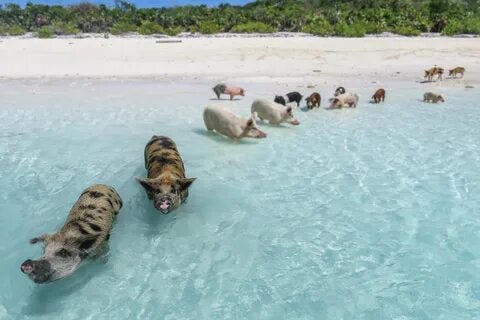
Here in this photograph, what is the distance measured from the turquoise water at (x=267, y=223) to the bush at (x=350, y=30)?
2022 cm

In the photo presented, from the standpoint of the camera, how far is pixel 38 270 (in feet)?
→ 14.5

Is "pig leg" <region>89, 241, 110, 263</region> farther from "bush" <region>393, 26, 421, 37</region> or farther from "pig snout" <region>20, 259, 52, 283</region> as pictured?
"bush" <region>393, 26, 421, 37</region>

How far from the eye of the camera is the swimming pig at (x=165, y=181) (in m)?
5.84

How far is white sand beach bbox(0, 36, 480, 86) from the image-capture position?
2194 cm

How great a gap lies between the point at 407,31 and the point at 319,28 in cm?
594

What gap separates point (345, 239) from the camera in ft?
18.6

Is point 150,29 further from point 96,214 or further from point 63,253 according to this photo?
point 63,253

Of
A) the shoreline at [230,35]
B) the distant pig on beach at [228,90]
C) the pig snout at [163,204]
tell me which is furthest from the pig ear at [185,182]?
the shoreline at [230,35]

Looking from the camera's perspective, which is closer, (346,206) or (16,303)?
(16,303)

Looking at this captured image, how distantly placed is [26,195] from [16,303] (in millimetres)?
3033

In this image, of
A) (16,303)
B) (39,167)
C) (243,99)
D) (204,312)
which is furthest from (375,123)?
(16,303)

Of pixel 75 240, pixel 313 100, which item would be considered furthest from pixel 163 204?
pixel 313 100

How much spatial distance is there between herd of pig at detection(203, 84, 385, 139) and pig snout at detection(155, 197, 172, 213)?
455 centimetres

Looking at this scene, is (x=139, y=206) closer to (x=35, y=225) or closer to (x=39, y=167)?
(x=35, y=225)
